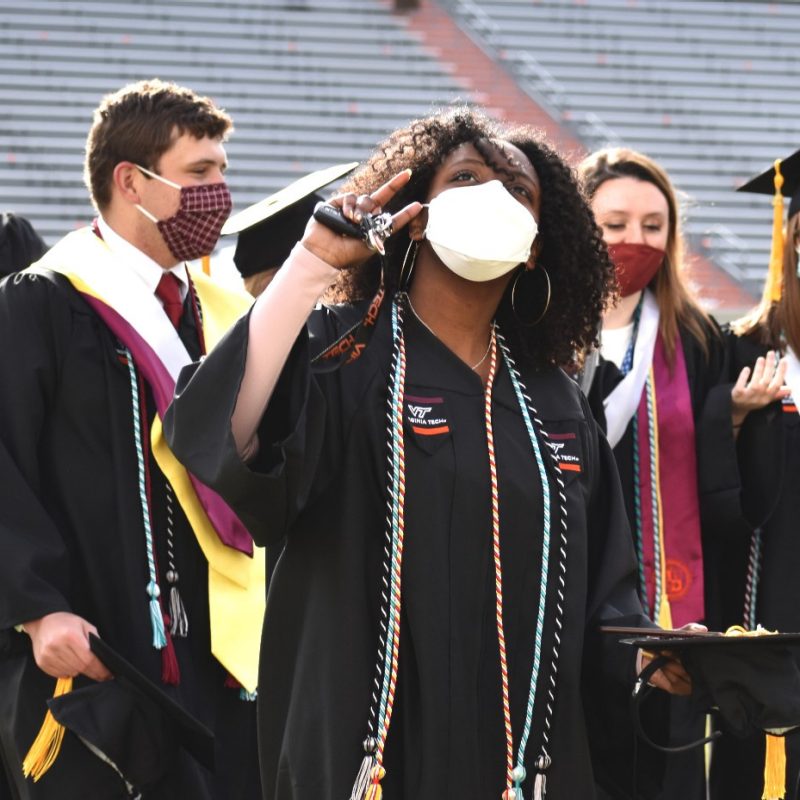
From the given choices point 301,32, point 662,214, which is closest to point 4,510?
point 662,214

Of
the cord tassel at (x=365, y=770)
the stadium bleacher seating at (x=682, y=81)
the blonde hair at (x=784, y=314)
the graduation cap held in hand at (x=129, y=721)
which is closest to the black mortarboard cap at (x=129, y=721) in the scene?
the graduation cap held in hand at (x=129, y=721)

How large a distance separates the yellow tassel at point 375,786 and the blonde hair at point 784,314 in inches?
94.1

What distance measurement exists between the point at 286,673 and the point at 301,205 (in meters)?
2.43

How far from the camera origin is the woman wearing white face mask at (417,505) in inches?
98.5

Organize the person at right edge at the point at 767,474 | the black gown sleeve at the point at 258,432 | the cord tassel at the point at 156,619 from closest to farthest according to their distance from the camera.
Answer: the black gown sleeve at the point at 258,432 < the cord tassel at the point at 156,619 < the person at right edge at the point at 767,474

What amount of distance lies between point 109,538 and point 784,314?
2083 mm

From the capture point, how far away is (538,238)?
3.01m

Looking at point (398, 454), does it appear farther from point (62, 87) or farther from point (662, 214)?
point (62, 87)

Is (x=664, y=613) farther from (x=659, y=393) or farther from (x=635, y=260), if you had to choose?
(x=635, y=260)

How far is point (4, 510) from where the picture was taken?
3506 millimetres

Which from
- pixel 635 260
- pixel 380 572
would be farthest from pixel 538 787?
pixel 635 260

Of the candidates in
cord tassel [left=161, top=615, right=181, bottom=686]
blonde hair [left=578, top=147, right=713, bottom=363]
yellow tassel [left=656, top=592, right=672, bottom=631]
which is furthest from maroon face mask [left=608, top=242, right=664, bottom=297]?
cord tassel [left=161, top=615, right=181, bottom=686]

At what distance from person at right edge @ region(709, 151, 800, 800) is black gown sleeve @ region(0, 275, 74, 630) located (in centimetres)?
190

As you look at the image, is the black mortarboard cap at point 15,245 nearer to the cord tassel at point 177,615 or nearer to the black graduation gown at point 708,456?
the cord tassel at point 177,615
